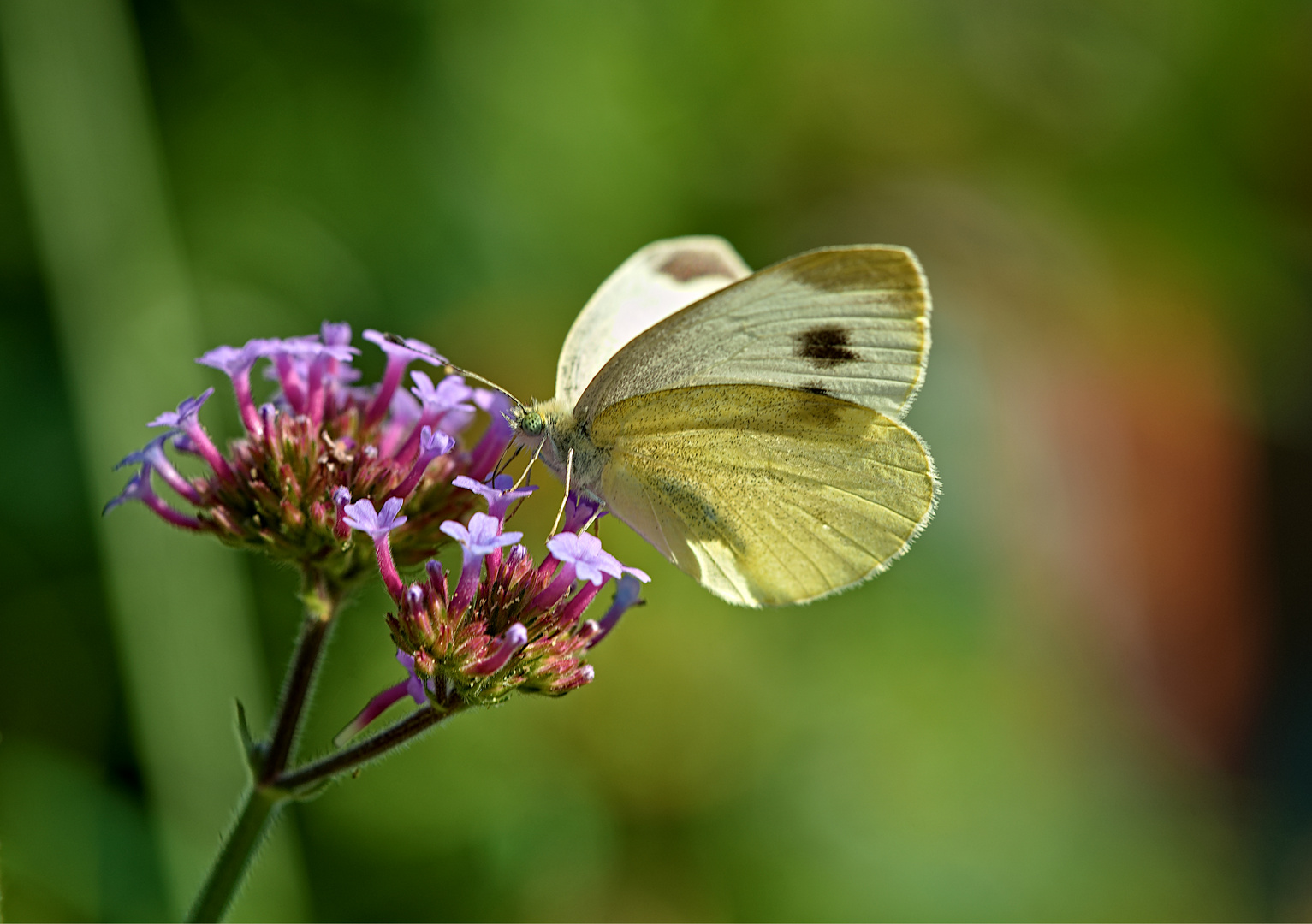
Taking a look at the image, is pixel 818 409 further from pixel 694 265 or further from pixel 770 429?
pixel 694 265

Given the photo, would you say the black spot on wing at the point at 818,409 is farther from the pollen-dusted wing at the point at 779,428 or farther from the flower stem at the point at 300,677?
the flower stem at the point at 300,677

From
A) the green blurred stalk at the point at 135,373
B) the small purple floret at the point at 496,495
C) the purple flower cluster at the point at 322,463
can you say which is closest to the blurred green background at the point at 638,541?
the green blurred stalk at the point at 135,373

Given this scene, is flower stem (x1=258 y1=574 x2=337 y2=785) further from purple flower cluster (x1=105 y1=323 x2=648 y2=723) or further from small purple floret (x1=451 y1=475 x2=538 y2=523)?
small purple floret (x1=451 y1=475 x2=538 y2=523)

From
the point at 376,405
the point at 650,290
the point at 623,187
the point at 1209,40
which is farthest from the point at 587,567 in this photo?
the point at 1209,40

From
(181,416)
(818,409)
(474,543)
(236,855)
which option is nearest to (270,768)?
(236,855)

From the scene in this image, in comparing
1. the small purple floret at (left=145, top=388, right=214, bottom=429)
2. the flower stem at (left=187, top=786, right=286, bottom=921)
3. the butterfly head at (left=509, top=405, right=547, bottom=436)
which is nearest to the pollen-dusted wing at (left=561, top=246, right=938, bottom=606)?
the butterfly head at (left=509, top=405, right=547, bottom=436)

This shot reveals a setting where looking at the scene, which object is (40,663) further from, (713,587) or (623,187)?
(623,187)
